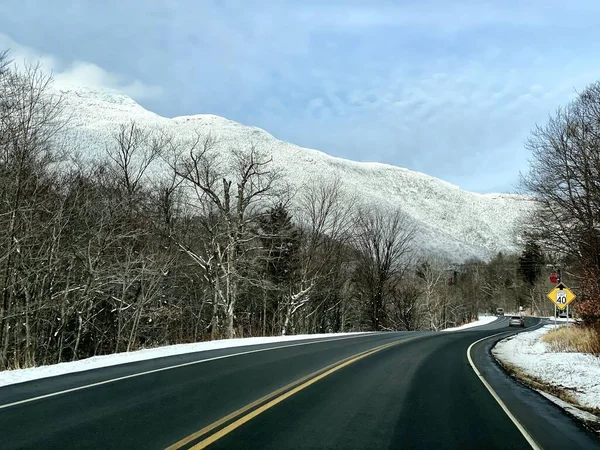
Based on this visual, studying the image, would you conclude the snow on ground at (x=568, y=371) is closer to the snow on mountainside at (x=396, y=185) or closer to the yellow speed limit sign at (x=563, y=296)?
the yellow speed limit sign at (x=563, y=296)

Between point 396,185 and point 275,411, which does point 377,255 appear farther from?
point 396,185

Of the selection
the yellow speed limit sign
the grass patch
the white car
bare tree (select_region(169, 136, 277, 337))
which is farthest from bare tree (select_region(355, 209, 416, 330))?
the grass patch

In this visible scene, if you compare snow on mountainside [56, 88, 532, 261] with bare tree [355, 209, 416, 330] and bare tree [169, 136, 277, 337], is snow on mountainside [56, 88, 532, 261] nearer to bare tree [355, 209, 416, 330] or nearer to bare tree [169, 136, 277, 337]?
bare tree [355, 209, 416, 330]

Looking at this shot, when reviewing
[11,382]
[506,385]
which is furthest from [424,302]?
[11,382]

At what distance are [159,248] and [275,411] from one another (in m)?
27.8

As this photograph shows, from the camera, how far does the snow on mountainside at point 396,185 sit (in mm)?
134750

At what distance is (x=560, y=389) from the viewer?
1151 centimetres

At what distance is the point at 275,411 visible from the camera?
7629 mm

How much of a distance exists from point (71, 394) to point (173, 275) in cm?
2705

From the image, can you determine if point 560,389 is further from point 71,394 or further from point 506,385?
point 71,394

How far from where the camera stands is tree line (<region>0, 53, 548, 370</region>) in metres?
19.4

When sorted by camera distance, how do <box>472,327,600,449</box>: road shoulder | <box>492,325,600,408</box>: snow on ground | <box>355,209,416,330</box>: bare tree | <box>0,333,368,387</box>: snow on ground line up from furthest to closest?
<box>355,209,416,330</box>: bare tree, <box>492,325,600,408</box>: snow on ground, <box>0,333,368,387</box>: snow on ground, <box>472,327,600,449</box>: road shoulder

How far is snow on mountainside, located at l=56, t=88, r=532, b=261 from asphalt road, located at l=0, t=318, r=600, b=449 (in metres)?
103

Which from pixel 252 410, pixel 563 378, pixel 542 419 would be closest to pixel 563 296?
pixel 563 378
